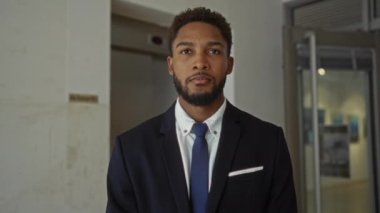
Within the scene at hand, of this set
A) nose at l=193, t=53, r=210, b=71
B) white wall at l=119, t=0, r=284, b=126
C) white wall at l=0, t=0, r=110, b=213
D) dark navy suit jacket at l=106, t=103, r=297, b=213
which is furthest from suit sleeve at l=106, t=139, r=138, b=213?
white wall at l=119, t=0, r=284, b=126

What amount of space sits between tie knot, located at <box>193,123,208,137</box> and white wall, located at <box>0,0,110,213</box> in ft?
3.13

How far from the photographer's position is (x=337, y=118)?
2885mm

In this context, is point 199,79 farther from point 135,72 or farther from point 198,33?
point 135,72

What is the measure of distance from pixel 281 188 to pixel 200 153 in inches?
11.1

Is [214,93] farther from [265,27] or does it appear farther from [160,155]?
[265,27]

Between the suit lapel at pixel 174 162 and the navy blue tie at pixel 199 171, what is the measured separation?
34mm

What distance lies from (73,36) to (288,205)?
1.35 m

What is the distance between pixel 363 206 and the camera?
283 centimetres

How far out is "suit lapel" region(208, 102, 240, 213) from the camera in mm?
1017

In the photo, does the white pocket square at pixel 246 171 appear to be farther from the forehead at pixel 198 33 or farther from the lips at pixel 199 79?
the forehead at pixel 198 33

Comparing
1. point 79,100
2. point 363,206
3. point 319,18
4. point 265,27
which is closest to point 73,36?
point 79,100

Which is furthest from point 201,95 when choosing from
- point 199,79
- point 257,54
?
point 257,54

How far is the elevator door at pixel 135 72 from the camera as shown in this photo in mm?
2377

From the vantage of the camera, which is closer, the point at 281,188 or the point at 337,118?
the point at 281,188
